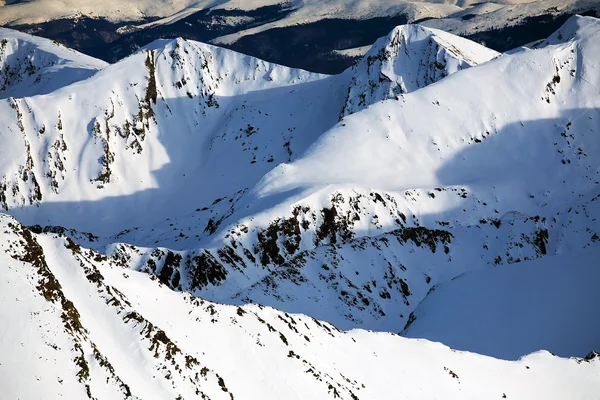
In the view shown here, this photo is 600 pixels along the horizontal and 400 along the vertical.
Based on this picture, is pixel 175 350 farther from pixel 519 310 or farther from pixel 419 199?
pixel 419 199

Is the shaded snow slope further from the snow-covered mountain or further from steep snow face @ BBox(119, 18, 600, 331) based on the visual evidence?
the snow-covered mountain

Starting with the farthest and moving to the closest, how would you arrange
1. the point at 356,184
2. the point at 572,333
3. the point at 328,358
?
the point at 356,184, the point at 572,333, the point at 328,358

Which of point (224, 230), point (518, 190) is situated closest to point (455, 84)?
point (518, 190)

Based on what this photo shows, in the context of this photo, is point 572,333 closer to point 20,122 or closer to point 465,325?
point 465,325

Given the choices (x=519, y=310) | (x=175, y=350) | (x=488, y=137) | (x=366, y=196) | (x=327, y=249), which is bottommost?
(x=488, y=137)

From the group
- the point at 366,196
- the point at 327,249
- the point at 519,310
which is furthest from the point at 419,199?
the point at 519,310

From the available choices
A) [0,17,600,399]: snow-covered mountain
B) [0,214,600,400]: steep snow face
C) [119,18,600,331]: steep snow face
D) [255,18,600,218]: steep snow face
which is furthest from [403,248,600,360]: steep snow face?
[255,18,600,218]: steep snow face
